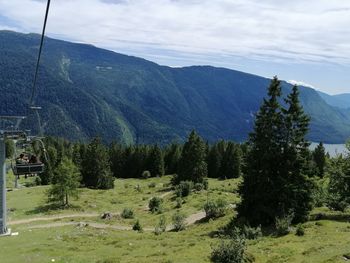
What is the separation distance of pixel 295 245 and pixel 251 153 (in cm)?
1661

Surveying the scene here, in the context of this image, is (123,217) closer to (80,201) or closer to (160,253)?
(80,201)

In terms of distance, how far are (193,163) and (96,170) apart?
87.3 feet

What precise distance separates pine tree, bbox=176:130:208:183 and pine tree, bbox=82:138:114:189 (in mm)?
20069

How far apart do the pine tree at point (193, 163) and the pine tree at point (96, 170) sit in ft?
65.8

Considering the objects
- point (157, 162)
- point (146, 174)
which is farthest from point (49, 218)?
point (157, 162)

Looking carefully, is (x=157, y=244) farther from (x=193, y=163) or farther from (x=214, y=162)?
(x=214, y=162)

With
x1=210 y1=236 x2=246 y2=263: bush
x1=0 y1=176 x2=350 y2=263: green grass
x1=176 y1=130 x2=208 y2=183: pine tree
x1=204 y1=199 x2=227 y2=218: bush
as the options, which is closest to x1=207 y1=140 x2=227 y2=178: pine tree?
x1=176 y1=130 x2=208 y2=183: pine tree

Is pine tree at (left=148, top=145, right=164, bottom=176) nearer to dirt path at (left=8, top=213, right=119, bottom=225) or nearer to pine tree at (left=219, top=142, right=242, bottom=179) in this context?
pine tree at (left=219, top=142, right=242, bottom=179)

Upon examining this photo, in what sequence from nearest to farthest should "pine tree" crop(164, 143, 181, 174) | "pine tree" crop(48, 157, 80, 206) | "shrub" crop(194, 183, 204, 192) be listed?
"pine tree" crop(48, 157, 80, 206), "shrub" crop(194, 183, 204, 192), "pine tree" crop(164, 143, 181, 174)

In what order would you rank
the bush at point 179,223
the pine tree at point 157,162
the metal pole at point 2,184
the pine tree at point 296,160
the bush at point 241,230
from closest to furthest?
the bush at point 241,230 < the metal pole at point 2,184 < the pine tree at point 296,160 < the bush at point 179,223 < the pine tree at point 157,162

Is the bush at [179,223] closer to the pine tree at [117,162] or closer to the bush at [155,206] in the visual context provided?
the bush at [155,206]

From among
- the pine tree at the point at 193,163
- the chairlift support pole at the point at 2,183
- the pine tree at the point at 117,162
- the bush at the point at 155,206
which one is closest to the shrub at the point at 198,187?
the pine tree at the point at 193,163

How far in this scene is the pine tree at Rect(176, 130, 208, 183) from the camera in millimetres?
101750

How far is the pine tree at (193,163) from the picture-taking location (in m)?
102
